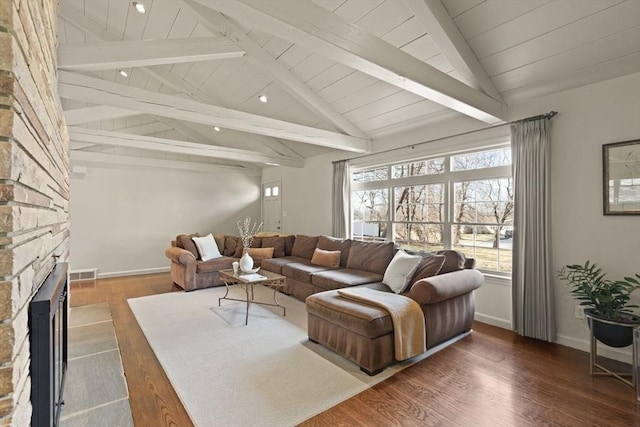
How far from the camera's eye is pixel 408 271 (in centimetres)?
330

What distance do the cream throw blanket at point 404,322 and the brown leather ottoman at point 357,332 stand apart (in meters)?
0.05

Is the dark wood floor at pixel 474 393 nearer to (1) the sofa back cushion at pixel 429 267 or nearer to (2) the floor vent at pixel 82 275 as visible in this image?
(1) the sofa back cushion at pixel 429 267

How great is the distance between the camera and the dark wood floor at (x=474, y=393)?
1909 mm

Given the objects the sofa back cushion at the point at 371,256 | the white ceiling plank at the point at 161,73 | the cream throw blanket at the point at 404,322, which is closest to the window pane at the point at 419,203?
the sofa back cushion at the point at 371,256

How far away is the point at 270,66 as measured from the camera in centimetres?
388

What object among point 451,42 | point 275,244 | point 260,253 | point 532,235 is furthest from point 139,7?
point 532,235

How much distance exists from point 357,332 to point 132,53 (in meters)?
3.06

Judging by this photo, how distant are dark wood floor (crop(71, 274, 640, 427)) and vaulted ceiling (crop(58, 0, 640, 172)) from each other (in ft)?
7.72

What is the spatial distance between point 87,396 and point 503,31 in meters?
4.35

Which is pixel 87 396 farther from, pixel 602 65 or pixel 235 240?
pixel 602 65

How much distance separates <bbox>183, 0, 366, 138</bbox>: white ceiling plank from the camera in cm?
326

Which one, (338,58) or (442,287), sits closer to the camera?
(338,58)

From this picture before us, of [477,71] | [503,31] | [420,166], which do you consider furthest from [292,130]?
[503,31]

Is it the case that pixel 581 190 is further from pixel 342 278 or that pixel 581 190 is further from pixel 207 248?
pixel 207 248
